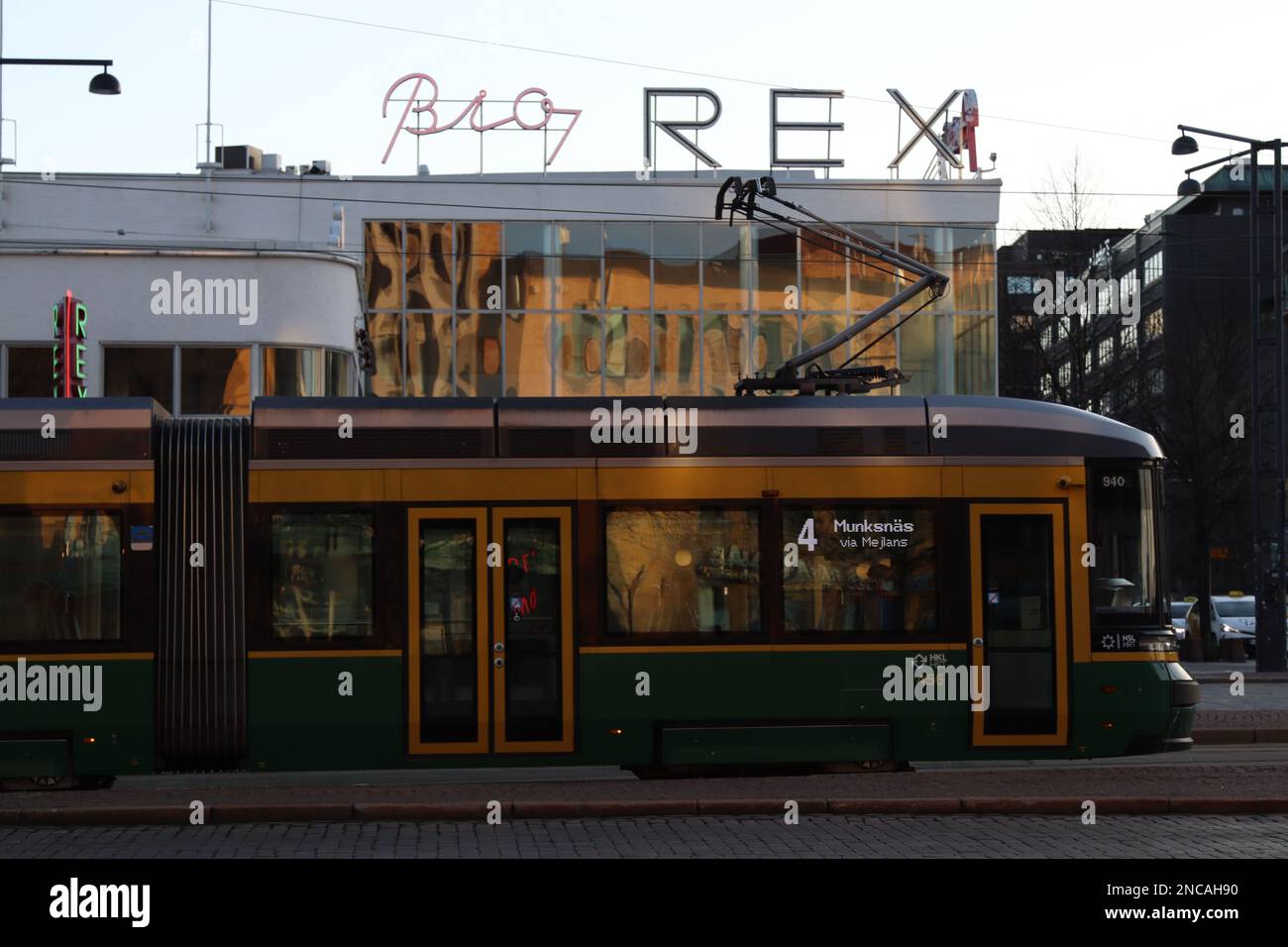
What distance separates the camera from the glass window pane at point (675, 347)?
39.7 metres

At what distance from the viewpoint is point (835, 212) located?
40375 millimetres

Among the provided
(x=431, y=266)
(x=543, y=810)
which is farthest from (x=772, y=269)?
(x=543, y=810)

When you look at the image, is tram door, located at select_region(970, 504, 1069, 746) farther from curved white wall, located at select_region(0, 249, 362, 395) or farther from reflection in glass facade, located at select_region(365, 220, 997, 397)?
reflection in glass facade, located at select_region(365, 220, 997, 397)

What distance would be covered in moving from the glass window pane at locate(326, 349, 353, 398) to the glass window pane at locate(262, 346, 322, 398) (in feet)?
1.23

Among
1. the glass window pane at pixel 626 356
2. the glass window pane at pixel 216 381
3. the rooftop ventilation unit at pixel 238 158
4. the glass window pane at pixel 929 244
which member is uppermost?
the rooftop ventilation unit at pixel 238 158

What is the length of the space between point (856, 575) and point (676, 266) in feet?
86.5

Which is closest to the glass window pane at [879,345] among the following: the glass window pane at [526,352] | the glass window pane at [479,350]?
the glass window pane at [526,352]

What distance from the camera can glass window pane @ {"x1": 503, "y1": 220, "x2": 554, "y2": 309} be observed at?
39.7 m

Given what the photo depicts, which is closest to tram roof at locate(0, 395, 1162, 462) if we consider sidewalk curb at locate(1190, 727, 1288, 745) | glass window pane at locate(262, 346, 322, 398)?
sidewalk curb at locate(1190, 727, 1288, 745)

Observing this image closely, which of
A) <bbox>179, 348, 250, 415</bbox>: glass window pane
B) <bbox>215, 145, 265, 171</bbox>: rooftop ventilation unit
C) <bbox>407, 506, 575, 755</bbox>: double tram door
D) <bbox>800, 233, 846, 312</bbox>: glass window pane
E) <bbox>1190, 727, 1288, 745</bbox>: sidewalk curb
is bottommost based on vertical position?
<bbox>1190, 727, 1288, 745</bbox>: sidewalk curb

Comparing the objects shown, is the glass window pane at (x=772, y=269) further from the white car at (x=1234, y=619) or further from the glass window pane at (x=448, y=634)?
the glass window pane at (x=448, y=634)

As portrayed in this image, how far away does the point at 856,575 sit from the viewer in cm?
1415

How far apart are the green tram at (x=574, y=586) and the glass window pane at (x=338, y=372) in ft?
46.4
